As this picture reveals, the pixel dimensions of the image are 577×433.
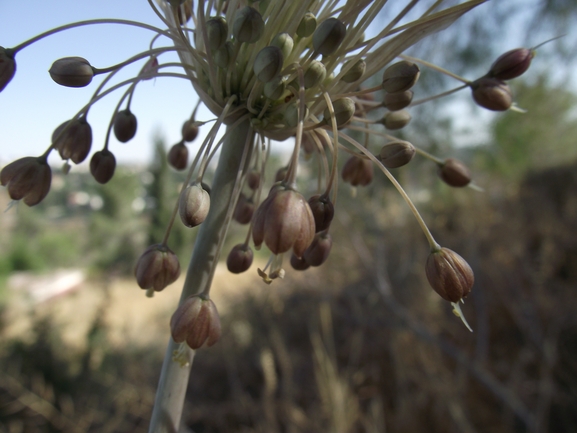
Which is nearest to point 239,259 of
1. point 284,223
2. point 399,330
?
point 284,223

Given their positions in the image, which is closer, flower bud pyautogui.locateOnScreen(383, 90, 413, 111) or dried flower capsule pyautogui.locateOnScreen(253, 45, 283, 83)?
dried flower capsule pyautogui.locateOnScreen(253, 45, 283, 83)

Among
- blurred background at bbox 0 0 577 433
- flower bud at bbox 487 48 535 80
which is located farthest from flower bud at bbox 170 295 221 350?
blurred background at bbox 0 0 577 433

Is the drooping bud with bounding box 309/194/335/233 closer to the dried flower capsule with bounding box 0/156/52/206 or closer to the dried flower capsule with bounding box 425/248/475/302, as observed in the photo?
the dried flower capsule with bounding box 425/248/475/302

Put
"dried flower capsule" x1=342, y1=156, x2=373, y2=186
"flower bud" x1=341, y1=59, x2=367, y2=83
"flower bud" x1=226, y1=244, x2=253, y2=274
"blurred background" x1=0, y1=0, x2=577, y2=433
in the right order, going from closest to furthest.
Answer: "flower bud" x1=341, y1=59, x2=367, y2=83, "flower bud" x1=226, y1=244, x2=253, y2=274, "dried flower capsule" x1=342, y1=156, x2=373, y2=186, "blurred background" x1=0, y1=0, x2=577, y2=433

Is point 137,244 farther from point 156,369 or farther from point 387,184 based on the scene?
point 387,184

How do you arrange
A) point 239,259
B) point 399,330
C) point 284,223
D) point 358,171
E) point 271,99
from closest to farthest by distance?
point 284,223 < point 271,99 < point 239,259 < point 358,171 < point 399,330

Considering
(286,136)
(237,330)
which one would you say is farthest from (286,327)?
(286,136)

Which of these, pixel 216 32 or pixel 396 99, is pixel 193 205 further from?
pixel 396 99
